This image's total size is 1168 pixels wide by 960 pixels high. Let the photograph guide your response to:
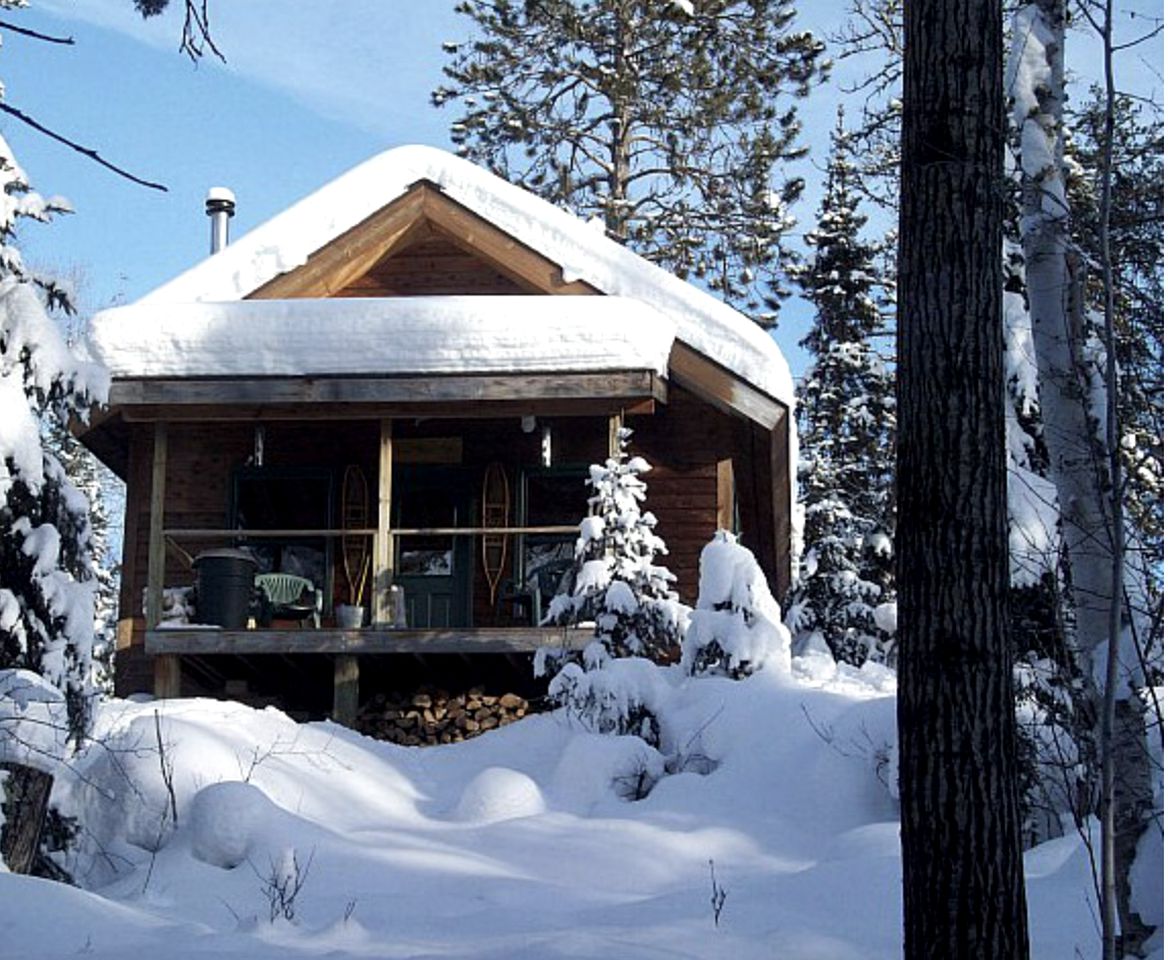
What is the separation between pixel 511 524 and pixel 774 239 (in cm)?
1312

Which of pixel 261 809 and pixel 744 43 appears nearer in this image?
pixel 261 809

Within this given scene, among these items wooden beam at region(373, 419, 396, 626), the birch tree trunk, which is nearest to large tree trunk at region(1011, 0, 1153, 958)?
the birch tree trunk

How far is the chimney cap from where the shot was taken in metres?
21.4

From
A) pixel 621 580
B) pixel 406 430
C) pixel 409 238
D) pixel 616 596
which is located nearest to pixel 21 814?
pixel 616 596

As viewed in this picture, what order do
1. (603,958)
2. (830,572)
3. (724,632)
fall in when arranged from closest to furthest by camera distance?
(603,958), (724,632), (830,572)

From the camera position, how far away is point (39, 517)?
994 cm

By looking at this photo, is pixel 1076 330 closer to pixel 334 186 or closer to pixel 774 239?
pixel 334 186

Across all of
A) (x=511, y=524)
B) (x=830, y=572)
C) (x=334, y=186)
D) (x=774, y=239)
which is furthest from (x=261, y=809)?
(x=774, y=239)

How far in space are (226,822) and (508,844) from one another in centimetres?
173

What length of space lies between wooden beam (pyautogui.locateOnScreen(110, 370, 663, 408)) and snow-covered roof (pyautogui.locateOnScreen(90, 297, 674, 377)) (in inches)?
3.3

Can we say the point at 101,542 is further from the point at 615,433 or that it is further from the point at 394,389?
the point at 615,433

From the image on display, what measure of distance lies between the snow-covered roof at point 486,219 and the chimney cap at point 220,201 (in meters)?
3.54

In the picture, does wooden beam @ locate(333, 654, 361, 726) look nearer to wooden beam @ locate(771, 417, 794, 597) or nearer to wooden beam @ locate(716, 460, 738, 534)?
wooden beam @ locate(716, 460, 738, 534)

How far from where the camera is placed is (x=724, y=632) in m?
13.8
